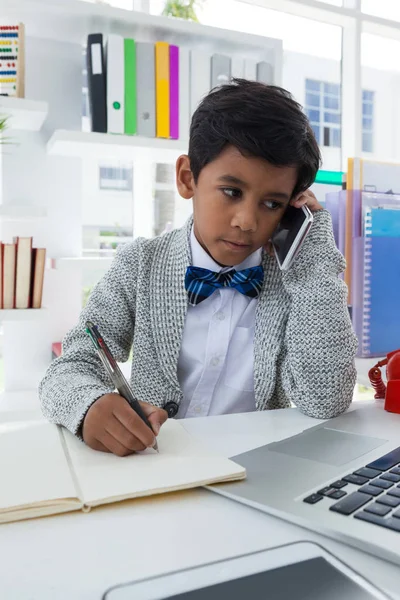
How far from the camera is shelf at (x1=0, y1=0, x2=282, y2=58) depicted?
1850 mm

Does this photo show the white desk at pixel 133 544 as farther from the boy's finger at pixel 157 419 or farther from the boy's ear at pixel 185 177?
the boy's ear at pixel 185 177

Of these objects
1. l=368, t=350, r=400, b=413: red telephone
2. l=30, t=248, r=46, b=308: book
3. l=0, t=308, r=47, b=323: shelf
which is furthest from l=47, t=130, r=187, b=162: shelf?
l=368, t=350, r=400, b=413: red telephone

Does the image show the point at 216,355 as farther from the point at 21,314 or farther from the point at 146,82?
the point at 146,82

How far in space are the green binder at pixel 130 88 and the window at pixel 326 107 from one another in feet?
4.11

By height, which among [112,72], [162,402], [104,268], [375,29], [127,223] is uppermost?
[375,29]

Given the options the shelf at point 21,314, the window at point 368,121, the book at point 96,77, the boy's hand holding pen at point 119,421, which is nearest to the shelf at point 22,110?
the book at point 96,77

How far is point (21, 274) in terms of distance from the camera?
181 cm

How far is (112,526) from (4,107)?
1.65m

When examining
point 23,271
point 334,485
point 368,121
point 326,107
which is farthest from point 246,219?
point 368,121

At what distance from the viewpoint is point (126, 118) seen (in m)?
1.95

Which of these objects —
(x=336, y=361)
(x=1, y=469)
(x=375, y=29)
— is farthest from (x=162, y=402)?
(x=375, y=29)

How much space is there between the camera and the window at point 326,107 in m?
2.91

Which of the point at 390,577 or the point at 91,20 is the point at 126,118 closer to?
the point at 91,20

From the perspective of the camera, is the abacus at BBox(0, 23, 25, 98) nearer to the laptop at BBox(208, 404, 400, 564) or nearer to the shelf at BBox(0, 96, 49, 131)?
the shelf at BBox(0, 96, 49, 131)
